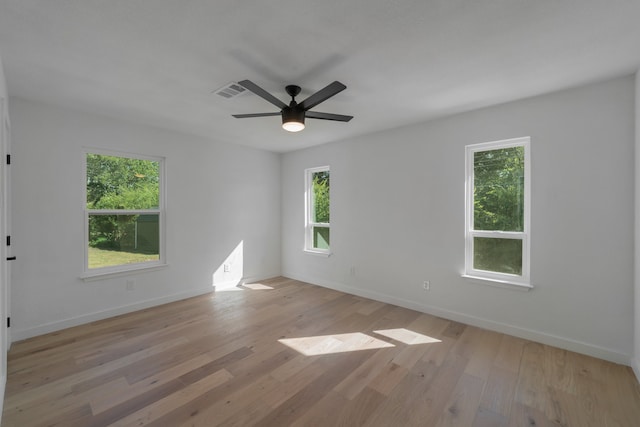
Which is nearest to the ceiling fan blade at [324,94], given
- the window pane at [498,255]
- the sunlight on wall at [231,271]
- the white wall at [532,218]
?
the white wall at [532,218]

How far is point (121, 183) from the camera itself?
3.69 m

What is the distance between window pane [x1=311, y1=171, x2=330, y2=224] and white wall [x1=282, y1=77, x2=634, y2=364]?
0.43 meters

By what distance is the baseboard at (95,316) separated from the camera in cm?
295

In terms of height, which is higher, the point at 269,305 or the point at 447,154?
the point at 447,154

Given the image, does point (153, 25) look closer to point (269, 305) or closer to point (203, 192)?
point (203, 192)

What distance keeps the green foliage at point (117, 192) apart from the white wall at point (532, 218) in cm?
283

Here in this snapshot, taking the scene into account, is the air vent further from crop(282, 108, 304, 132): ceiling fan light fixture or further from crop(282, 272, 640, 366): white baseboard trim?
crop(282, 272, 640, 366): white baseboard trim

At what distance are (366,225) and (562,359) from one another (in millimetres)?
2579

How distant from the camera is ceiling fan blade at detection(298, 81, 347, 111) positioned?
6.73 ft

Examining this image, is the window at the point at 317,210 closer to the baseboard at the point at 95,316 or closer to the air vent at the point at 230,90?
the baseboard at the point at 95,316

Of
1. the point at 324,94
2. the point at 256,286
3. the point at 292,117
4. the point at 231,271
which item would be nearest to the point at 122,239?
the point at 231,271

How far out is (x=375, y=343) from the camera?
9.46 ft

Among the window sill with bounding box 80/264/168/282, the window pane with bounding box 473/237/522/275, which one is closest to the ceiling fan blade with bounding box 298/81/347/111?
the window pane with bounding box 473/237/522/275

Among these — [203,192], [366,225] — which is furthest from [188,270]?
[366,225]
